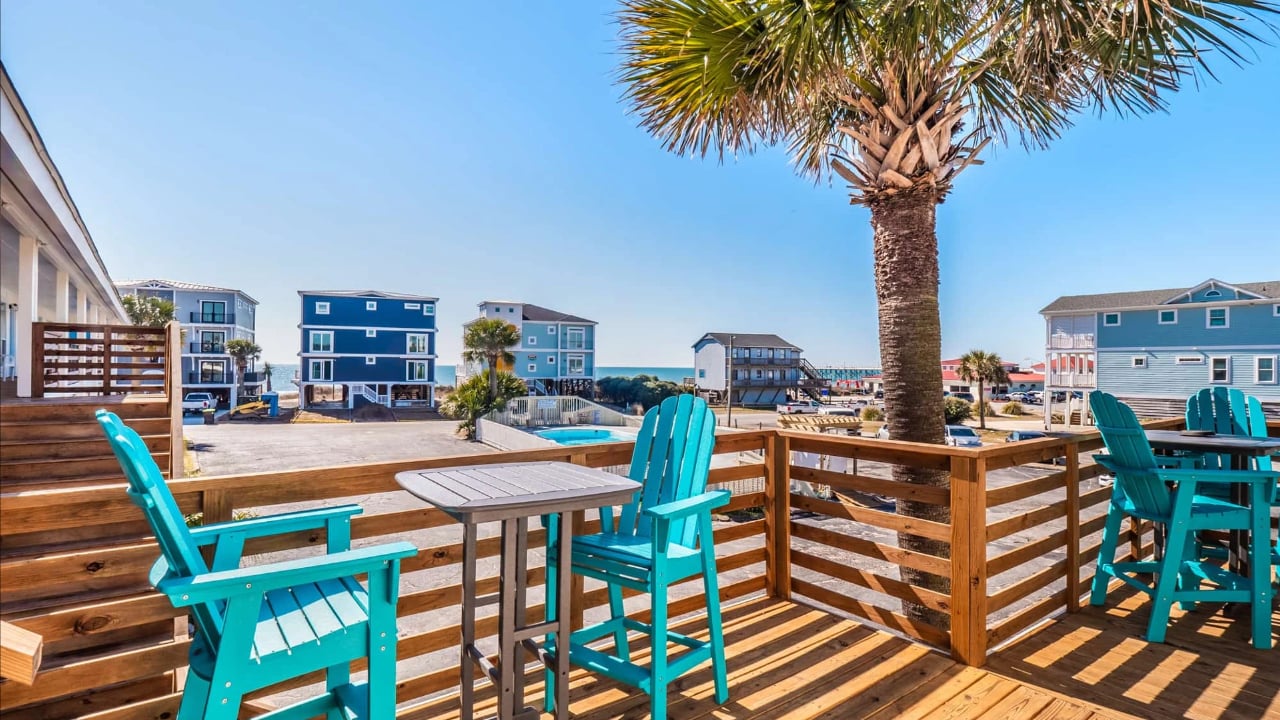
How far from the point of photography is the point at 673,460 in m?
2.36

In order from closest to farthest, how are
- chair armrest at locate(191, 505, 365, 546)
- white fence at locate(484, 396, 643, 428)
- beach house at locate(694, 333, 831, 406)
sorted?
chair armrest at locate(191, 505, 365, 546)
white fence at locate(484, 396, 643, 428)
beach house at locate(694, 333, 831, 406)

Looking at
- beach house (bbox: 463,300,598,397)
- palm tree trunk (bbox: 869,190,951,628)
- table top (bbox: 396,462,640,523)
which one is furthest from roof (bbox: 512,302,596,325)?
table top (bbox: 396,462,640,523)

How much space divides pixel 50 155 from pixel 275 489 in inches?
124

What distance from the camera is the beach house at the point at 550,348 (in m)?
35.0

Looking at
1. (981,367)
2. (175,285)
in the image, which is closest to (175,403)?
(981,367)

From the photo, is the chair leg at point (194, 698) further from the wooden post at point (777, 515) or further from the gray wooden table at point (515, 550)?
the wooden post at point (777, 515)

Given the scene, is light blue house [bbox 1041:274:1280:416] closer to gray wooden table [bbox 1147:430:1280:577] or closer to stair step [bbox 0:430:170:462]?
gray wooden table [bbox 1147:430:1280:577]

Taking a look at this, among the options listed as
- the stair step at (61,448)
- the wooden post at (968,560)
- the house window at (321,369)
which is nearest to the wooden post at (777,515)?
the wooden post at (968,560)

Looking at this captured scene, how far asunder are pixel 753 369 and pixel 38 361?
37.5m

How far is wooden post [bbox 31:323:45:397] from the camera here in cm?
640

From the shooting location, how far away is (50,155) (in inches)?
137

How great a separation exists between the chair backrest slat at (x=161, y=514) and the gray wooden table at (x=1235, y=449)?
4063 mm

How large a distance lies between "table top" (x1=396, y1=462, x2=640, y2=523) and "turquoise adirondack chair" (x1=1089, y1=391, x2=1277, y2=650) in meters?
2.54

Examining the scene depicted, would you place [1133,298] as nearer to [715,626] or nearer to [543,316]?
[715,626]
